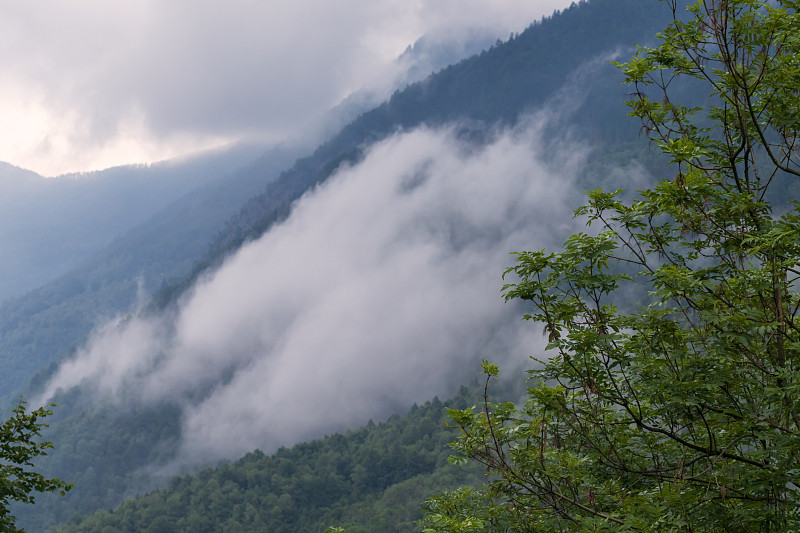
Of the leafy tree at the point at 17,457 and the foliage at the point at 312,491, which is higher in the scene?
the foliage at the point at 312,491

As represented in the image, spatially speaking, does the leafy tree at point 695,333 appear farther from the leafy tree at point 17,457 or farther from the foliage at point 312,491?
the foliage at point 312,491

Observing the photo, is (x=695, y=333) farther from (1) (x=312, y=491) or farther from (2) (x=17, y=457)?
(1) (x=312, y=491)

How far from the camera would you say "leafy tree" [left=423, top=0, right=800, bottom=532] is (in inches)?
263

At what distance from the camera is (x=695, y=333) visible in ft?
24.6

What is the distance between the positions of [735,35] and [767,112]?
1025 mm

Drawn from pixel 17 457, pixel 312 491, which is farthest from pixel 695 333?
pixel 312 491

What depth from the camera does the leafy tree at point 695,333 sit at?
21.9ft

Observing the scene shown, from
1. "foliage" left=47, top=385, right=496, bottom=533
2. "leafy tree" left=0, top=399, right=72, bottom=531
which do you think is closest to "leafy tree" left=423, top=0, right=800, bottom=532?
"leafy tree" left=0, top=399, right=72, bottom=531

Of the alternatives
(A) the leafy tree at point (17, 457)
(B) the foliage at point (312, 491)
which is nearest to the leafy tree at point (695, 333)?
(A) the leafy tree at point (17, 457)

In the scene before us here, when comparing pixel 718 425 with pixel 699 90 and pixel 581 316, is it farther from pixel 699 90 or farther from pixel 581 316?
pixel 699 90

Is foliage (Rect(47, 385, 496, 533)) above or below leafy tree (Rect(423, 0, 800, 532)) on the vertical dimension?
above

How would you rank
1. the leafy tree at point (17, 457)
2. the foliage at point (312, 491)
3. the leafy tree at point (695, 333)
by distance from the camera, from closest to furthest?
the leafy tree at point (695, 333) < the leafy tree at point (17, 457) < the foliage at point (312, 491)

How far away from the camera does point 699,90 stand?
194 metres

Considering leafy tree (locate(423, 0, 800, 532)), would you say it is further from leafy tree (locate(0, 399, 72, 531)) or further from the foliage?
the foliage
